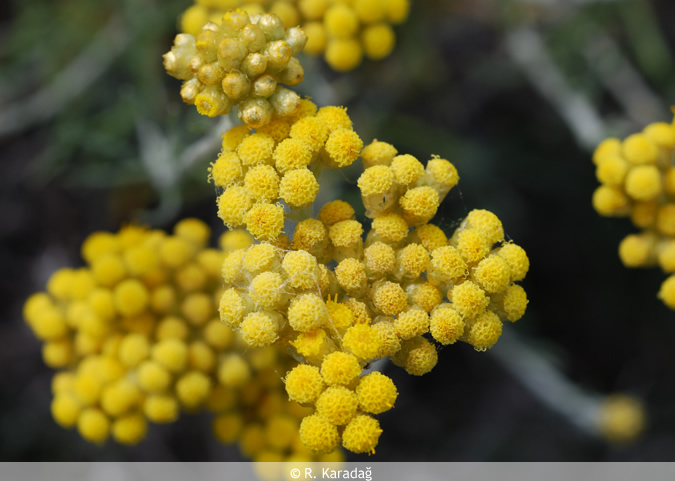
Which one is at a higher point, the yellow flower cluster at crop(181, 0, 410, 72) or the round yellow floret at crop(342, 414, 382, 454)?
the yellow flower cluster at crop(181, 0, 410, 72)

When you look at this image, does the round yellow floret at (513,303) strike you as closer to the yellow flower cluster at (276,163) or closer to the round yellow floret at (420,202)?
the round yellow floret at (420,202)

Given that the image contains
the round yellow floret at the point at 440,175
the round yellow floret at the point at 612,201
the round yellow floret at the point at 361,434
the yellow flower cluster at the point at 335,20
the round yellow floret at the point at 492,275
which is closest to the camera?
the round yellow floret at the point at 361,434

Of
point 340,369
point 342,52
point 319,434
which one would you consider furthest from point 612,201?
point 319,434

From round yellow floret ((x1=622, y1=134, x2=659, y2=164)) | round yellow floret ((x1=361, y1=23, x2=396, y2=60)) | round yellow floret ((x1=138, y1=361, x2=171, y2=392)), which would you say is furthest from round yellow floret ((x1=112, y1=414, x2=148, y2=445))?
round yellow floret ((x1=622, y1=134, x2=659, y2=164))

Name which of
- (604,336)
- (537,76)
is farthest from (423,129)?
(604,336)

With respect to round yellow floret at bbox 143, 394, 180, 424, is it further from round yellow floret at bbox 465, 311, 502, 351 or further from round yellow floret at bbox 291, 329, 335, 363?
round yellow floret at bbox 465, 311, 502, 351

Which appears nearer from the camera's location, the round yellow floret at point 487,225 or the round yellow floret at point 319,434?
the round yellow floret at point 319,434

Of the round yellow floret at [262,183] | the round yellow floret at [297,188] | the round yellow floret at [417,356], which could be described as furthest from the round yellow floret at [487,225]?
the round yellow floret at [262,183]

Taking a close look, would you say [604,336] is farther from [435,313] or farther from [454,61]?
[435,313]
